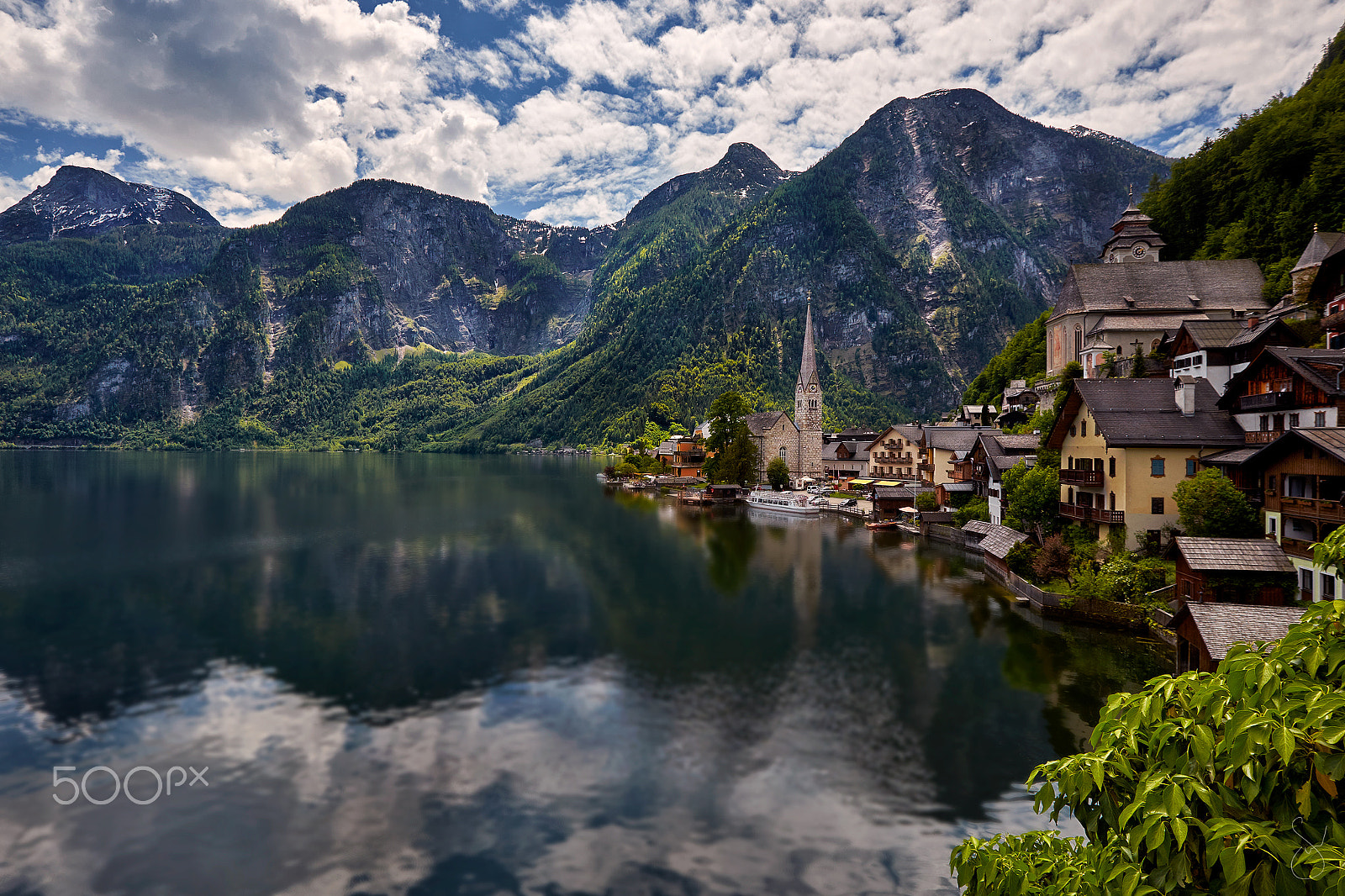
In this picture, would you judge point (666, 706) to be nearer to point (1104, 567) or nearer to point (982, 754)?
point (982, 754)

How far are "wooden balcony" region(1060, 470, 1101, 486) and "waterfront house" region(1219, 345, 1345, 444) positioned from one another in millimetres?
7353

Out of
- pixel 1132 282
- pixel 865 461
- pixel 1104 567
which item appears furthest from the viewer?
pixel 865 461

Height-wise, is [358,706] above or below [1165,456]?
below

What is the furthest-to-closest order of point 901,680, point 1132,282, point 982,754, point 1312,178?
point 1132,282 < point 1312,178 < point 901,680 < point 982,754

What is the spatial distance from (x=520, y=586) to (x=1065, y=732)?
35099mm

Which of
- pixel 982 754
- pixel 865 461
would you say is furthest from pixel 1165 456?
pixel 865 461

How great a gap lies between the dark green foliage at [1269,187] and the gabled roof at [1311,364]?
3840cm

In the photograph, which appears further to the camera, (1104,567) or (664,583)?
(664,583)

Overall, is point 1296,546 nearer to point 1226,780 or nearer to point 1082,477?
point 1082,477

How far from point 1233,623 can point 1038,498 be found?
73.8 feet

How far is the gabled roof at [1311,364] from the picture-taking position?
31.0m

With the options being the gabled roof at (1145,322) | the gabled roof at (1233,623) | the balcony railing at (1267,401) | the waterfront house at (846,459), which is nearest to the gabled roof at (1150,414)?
the balcony railing at (1267,401)

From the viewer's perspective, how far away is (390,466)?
192 metres

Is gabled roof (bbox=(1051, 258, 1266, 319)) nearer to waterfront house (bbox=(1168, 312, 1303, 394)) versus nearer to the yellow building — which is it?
waterfront house (bbox=(1168, 312, 1303, 394))
